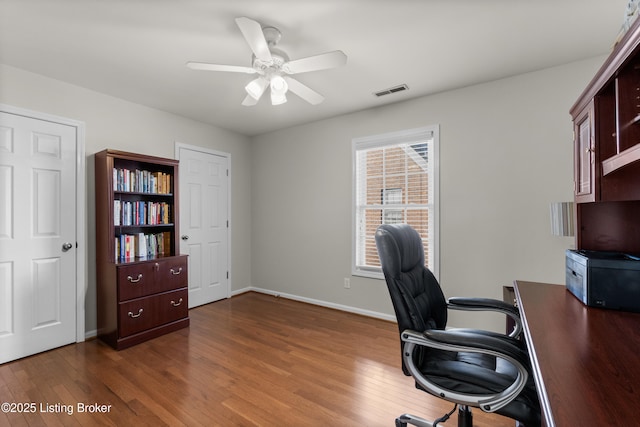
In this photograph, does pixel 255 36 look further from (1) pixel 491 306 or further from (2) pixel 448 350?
(1) pixel 491 306

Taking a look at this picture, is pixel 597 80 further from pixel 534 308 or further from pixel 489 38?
pixel 534 308

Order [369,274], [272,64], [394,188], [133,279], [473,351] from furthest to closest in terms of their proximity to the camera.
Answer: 1. [369,274]
2. [394,188]
3. [133,279]
4. [272,64]
5. [473,351]

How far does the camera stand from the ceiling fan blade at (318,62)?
1.83m

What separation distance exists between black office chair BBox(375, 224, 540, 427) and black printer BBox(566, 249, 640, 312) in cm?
36

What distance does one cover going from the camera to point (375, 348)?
273cm

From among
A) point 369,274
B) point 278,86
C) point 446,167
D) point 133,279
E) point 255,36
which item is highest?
point 255,36

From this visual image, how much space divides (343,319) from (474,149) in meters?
2.35

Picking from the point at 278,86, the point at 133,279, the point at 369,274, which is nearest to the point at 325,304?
the point at 369,274

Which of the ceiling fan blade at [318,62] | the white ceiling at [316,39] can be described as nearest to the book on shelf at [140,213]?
the white ceiling at [316,39]

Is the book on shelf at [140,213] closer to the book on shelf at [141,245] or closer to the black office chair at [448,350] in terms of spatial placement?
the book on shelf at [141,245]

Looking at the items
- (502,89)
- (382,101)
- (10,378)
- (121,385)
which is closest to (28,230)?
(10,378)

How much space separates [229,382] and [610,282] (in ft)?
7.68

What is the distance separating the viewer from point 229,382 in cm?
216

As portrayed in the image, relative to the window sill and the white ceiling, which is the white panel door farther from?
the window sill
